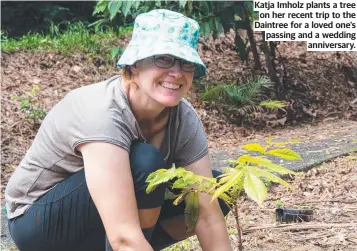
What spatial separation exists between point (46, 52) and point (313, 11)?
360 centimetres

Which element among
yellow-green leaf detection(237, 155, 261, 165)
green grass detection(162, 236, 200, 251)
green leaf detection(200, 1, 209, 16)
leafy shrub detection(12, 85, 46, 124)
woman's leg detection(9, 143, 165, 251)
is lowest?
green grass detection(162, 236, 200, 251)

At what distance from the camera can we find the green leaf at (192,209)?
6.64 ft

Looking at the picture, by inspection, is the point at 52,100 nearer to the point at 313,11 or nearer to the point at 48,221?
the point at 313,11

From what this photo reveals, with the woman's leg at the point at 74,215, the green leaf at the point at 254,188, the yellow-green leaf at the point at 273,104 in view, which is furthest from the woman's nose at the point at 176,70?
the yellow-green leaf at the point at 273,104

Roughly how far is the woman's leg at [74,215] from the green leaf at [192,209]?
95 millimetres

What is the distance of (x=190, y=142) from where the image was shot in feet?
7.38

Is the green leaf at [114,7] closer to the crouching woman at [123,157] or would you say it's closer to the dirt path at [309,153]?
the dirt path at [309,153]

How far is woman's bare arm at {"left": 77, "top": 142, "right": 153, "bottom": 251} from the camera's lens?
76.5 inches

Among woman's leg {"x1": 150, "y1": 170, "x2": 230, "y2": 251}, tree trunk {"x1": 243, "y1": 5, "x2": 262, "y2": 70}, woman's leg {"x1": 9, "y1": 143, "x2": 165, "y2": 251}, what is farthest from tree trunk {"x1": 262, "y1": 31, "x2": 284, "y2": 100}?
woman's leg {"x1": 9, "y1": 143, "x2": 165, "y2": 251}

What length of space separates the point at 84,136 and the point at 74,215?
0.95ft

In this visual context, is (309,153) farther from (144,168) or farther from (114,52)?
(144,168)

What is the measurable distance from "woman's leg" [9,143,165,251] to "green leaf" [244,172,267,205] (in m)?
0.55

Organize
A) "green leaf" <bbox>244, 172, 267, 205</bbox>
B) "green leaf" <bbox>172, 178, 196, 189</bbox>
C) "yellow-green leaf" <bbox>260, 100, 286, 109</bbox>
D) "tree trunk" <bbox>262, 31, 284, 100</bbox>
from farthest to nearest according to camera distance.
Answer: "tree trunk" <bbox>262, 31, 284, 100</bbox>
"yellow-green leaf" <bbox>260, 100, 286, 109</bbox>
"green leaf" <bbox>172, 178, 196, 189</bbox>
"green leaf" <bbox>244, 172, 267, 205</bbox>

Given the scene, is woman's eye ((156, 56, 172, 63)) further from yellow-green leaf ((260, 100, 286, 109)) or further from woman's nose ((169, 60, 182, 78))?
yellow-green leaf ((260, 100, 286, 109))
